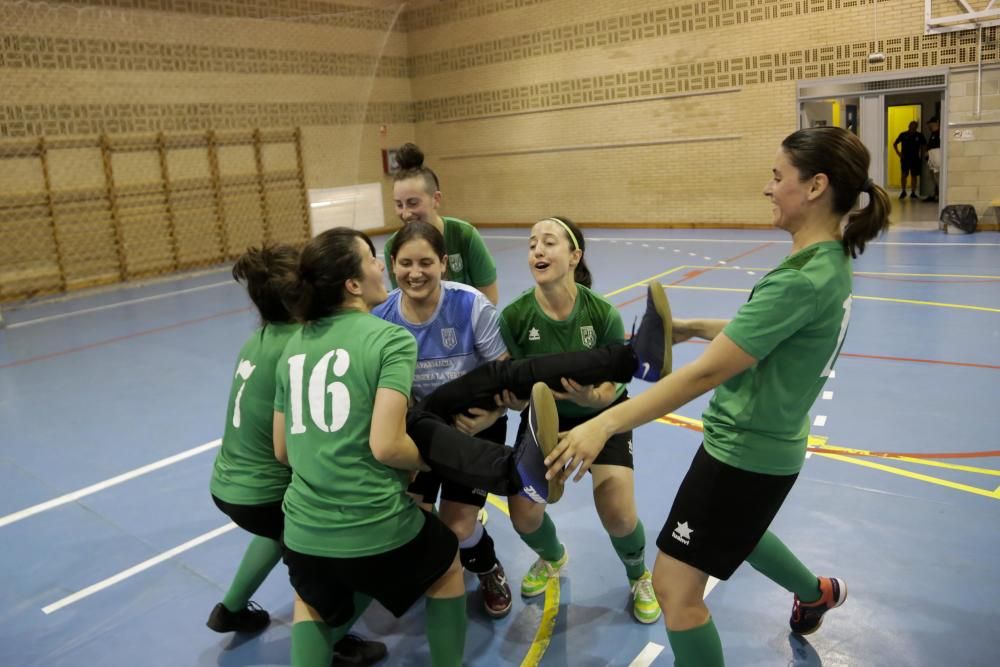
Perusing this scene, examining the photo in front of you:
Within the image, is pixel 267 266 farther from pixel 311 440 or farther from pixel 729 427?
pixel 729 427

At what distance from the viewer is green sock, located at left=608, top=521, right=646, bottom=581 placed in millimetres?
3168

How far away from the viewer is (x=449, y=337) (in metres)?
3.09

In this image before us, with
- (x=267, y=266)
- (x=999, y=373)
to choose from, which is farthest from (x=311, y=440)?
(x=999, y=373)

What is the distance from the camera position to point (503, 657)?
2.97 metres

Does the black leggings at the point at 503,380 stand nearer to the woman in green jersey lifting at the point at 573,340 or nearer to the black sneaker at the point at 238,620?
the woman in green jersey lifting at the point at 573,340

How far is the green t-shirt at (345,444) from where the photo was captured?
2189 mm

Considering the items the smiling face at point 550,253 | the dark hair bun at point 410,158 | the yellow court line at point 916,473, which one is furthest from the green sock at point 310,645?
the dark hair bun at point 410,158

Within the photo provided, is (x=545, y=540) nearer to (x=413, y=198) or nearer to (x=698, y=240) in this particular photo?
(x=413, y=198)

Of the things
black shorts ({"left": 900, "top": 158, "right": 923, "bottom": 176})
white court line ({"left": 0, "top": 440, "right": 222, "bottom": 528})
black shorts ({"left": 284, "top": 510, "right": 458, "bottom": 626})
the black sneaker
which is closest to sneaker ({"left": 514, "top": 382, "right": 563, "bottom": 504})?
black shorts ({"left": 284, "top": 510, "right": 458, "bottom": 626})

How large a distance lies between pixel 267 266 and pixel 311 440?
31.0 inches

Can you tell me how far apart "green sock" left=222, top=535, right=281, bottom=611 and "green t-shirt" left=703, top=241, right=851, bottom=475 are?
1904 mm

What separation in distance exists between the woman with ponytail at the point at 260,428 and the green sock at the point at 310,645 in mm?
611

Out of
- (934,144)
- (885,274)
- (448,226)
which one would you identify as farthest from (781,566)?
(934,144)

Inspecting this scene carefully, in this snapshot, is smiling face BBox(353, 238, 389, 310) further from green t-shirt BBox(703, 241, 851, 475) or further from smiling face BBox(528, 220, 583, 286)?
green t-shirt BBox(703, 241, 851, 475)
